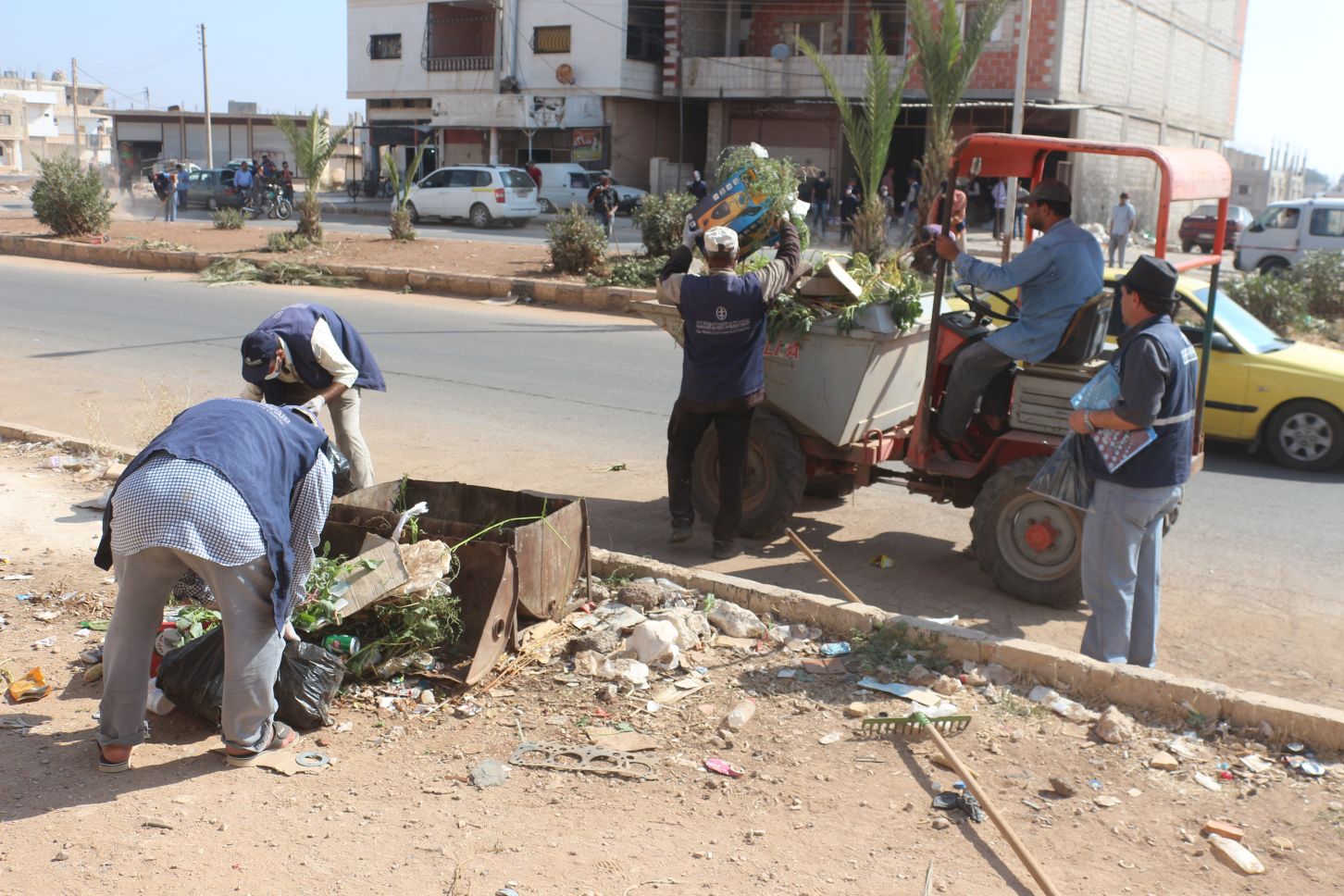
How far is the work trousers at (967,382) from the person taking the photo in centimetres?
595

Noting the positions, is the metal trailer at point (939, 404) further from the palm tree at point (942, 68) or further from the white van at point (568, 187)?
the white van at point (568, 187)

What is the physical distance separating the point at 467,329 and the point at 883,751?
36.3 ft

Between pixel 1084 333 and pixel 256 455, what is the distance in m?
3.93

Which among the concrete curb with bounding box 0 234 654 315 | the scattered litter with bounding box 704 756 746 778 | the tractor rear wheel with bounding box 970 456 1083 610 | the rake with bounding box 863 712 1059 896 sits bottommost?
the scattered litter with bounding box 704 756 746 778

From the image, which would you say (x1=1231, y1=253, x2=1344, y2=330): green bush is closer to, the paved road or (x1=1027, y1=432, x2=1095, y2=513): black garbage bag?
the paved road

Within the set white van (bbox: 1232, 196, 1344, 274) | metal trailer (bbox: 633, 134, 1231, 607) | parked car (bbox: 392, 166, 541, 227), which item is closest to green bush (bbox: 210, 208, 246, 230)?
parked car (bbox: 392, 166, 541, 227)

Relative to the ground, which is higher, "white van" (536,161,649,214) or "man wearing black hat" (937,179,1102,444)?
"white van" (536,161,649,214)

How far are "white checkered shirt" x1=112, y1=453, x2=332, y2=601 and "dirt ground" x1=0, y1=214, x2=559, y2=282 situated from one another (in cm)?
1440

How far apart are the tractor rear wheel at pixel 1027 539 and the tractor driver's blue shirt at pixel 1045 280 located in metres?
0.58

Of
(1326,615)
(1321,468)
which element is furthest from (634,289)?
(1326,615)

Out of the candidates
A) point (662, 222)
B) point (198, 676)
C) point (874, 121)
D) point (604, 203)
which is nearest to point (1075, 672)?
point (198, 676)

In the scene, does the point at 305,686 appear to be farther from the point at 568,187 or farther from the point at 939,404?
the point at 568,187

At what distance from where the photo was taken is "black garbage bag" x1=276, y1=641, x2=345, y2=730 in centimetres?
428

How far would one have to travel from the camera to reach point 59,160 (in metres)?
25.1
